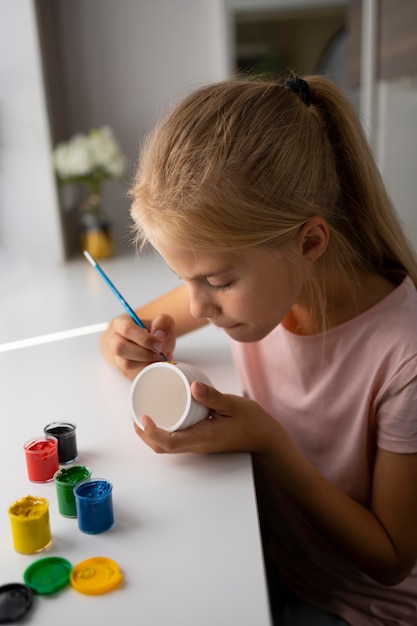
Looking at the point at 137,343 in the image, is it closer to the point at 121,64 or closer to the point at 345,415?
the point at 345,415

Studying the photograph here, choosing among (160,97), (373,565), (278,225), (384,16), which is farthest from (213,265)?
(160,97)

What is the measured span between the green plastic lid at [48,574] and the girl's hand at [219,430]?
0.16 meters

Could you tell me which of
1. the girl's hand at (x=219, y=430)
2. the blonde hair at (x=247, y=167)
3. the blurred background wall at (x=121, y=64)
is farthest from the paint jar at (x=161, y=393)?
the blurred background wall at (x=121, y=64)

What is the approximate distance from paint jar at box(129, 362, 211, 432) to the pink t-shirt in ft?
0.67

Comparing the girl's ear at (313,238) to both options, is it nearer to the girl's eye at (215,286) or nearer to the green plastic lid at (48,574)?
the girl's eye at (215,286)

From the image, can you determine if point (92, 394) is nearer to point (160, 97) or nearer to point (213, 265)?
point (213, 265)

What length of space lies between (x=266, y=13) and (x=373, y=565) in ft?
5.46

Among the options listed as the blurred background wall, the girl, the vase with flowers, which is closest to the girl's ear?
the girl

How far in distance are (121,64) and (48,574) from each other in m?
1.74

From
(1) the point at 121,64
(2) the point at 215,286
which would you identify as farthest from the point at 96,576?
(1) the point at 121,64

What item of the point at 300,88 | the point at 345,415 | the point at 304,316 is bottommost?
the point at 345,415

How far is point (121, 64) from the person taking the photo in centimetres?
189

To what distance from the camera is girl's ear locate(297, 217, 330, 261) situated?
2.17 ft

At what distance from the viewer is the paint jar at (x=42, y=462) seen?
61cm
